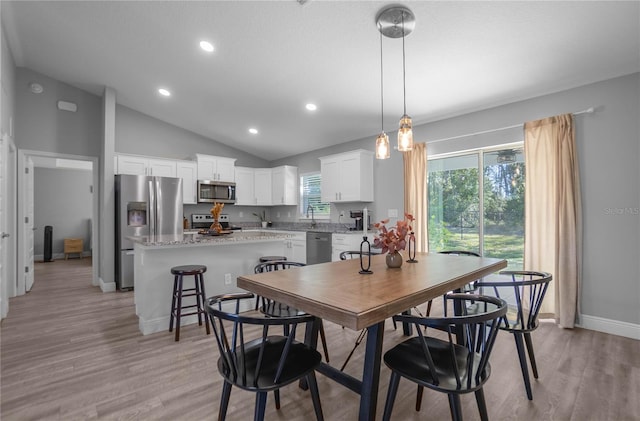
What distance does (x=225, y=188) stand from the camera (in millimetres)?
6133

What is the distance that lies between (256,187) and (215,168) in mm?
991

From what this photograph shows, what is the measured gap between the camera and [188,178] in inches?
224

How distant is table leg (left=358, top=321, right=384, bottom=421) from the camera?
1.44 metres

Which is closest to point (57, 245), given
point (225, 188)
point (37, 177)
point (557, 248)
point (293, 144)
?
point (37, 177)

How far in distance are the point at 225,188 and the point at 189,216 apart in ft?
2.91

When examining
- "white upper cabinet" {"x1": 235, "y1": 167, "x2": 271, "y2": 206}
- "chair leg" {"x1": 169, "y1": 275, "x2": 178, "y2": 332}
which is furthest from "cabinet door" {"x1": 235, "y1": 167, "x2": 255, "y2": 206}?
"chair leg" {"x1": 169, "y1": 275, "x2": 178, "y2": 332}

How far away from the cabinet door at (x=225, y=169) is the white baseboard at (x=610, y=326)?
5760 millimetres

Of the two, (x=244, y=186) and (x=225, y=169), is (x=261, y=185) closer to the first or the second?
(x=244, y=186)

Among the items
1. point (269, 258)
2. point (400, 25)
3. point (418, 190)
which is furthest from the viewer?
point (418, 190)

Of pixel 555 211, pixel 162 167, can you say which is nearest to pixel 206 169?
pixel 162 167

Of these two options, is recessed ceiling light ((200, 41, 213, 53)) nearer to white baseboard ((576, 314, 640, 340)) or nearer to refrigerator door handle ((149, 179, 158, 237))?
refrigerator door handle ((149, 179, 158, 237))

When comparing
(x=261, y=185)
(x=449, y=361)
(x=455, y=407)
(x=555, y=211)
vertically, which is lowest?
(x=455, y=407)

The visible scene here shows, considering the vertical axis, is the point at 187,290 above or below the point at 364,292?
below

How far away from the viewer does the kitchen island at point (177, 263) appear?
3.03 m
